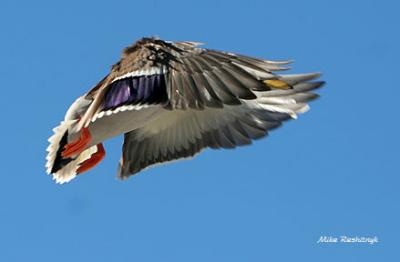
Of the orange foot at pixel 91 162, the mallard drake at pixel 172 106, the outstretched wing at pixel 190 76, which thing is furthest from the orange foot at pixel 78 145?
the orange foot at pixel 91 162

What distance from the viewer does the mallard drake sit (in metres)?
13.0

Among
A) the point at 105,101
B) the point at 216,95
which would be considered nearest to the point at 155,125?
the point at 105,101

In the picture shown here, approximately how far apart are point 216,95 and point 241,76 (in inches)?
18.6

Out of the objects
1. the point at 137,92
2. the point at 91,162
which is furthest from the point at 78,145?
the point at 137,92

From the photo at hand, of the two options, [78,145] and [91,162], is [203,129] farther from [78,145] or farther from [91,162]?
[78,145]

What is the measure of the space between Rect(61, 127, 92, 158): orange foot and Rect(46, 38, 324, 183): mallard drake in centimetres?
1

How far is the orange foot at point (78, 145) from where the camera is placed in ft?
50.2

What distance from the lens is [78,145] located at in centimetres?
1547

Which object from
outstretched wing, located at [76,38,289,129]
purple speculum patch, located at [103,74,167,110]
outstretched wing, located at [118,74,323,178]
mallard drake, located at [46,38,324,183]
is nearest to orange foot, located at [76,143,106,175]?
mallard drake, located at [46,38,324,183]

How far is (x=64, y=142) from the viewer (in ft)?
52.5

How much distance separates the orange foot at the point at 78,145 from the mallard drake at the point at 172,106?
0.03ft

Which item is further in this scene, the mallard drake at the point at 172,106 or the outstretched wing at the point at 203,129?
the outstretched wing at the point at 203,129

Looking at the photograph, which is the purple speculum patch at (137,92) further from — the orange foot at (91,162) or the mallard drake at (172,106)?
the orange foot at (91,162)

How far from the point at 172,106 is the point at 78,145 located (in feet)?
9.72
